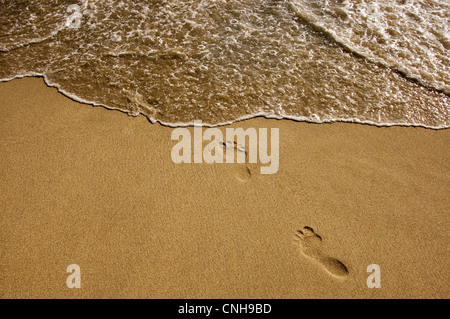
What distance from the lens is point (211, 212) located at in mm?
2445

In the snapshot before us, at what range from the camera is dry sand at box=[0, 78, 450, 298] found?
2117mm

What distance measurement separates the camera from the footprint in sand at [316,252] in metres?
2.17

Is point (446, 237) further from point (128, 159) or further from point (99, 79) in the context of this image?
point (99, 79)

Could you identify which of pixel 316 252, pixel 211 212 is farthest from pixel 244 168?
pixel 316 252

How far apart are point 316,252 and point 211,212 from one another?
0.84 m

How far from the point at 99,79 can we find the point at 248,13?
2.31m

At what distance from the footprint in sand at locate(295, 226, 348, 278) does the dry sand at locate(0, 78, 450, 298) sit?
1 cm

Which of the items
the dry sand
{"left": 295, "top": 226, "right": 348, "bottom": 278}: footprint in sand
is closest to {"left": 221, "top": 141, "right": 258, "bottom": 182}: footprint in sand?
the dry sand

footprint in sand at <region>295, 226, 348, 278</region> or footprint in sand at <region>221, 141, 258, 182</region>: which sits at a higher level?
footprint in sand at <region>221, 141, 258, 182</region>

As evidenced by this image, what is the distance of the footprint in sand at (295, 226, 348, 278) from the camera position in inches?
85.5

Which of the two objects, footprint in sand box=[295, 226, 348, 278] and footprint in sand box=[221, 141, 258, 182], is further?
footprint in sand box=[221, 141, 258, 182]

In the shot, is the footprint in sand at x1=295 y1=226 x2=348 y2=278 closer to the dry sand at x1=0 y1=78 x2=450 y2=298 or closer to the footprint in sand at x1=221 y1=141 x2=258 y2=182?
the dry sand at x1=0 y1=78 x2=450 y2=298

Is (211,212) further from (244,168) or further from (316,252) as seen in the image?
(316,252)
